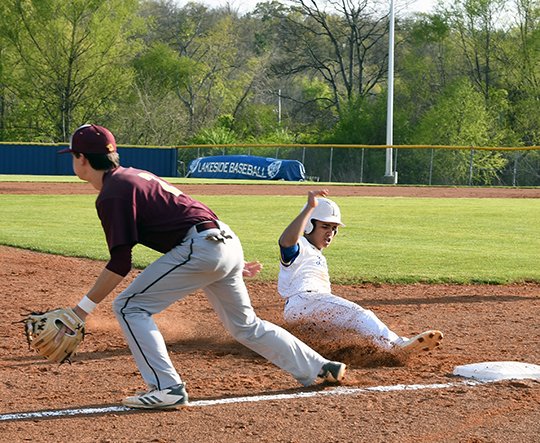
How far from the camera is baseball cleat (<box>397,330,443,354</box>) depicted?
223 inches

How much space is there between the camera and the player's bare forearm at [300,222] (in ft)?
18.0

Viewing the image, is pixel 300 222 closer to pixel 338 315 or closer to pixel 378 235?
pixel 338 315

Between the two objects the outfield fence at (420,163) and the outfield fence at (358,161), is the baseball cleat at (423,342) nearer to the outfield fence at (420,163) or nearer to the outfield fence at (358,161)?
the outfield fence at (358,161)

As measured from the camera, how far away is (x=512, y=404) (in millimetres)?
4848

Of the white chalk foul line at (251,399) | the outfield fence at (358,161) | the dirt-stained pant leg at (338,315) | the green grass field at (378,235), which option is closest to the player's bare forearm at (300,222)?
the dirt-stained pant leg at (338,315)

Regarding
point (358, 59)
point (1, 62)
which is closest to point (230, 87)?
→ point (358, 59)

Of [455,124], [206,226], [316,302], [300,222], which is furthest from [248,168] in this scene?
[206,226]

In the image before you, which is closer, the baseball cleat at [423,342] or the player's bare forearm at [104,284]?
the player's bare forearm at [104,284]

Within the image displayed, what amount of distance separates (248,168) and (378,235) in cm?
2454

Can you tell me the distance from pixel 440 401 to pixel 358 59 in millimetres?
54899

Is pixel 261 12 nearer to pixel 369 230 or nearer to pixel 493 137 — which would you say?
pixel 493 137

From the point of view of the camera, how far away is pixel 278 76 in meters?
56.1

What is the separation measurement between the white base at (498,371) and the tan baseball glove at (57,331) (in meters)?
2.26

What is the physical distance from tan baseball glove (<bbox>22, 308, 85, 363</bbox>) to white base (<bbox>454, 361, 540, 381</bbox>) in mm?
2261
